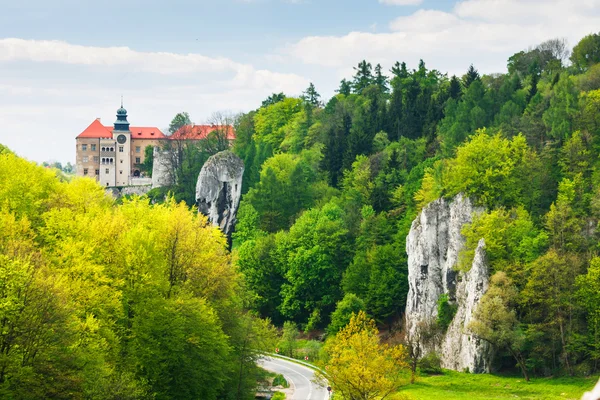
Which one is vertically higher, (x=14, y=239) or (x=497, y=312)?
(x=14, y=239)

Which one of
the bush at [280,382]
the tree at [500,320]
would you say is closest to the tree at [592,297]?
the tree at [500,320]

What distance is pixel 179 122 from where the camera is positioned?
135250 mm

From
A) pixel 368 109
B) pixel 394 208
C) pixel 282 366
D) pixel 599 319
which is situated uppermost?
pixel 368 109

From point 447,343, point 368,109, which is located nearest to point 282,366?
point 447,343

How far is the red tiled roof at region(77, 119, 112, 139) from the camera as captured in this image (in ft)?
436

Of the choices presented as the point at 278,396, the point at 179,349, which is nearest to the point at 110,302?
the point at 179,349

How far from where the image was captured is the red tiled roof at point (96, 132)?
133m

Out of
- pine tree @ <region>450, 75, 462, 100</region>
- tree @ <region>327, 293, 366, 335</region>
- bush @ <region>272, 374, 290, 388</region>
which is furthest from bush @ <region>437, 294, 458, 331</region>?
pine tree @ <region>450, 75, 462, 100</region>

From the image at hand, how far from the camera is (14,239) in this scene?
4100 centimetres

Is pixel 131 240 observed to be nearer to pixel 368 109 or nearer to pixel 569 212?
pixel 569 212

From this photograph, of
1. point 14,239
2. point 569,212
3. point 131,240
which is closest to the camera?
point 14,239

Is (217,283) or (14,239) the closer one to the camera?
(14,239)

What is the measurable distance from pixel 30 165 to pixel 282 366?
2374 centimetres

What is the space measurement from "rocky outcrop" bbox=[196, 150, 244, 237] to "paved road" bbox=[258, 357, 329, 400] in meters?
35.2
